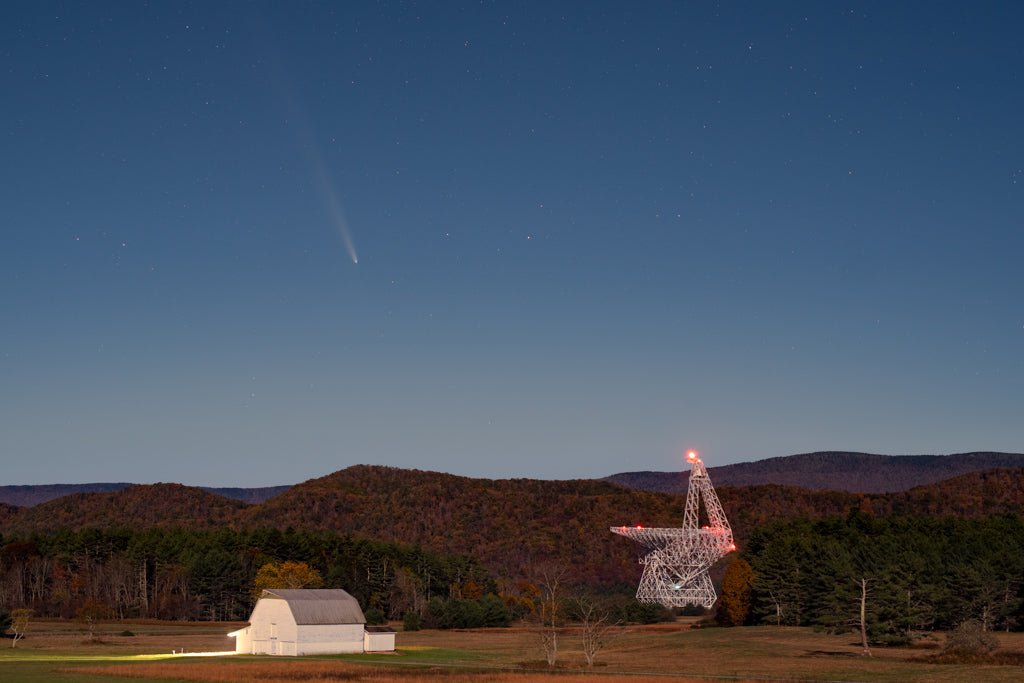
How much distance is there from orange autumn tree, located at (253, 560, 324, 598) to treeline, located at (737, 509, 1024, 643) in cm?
4632

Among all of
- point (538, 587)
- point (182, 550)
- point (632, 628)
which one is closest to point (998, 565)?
point (632, 628)

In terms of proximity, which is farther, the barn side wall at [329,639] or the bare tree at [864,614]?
the barn side wall at [329,639]

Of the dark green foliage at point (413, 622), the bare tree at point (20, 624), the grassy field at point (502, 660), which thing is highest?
the bare tree at point (20, 624)

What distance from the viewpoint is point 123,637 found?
98188mm

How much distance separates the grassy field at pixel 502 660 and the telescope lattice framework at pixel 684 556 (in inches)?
1147

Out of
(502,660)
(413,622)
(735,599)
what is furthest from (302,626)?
(735,599)

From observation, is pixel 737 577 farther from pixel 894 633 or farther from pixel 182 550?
pixel 182 550

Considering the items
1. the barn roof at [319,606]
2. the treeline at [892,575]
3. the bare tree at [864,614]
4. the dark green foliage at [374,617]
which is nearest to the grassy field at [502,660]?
the bare tree at [864,614]

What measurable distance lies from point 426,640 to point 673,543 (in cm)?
4655

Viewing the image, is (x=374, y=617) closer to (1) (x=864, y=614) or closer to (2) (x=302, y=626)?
(2) (x=302, y=626)

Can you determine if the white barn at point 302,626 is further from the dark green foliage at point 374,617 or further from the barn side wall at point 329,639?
the dark green foliage at point 374,617

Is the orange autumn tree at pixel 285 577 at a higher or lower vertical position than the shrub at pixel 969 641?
higher

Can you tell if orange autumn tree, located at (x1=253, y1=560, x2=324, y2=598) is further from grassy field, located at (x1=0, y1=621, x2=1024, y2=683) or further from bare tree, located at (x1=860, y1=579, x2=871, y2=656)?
bare tree, located at (x1=860, y1=579, x2=871, y2=656)

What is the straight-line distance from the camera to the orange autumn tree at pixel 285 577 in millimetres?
128375
